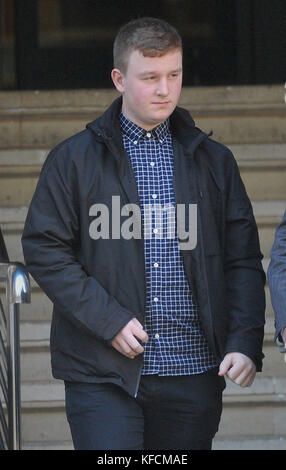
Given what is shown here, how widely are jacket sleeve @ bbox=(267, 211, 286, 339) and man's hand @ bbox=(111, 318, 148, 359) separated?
389 millimetres

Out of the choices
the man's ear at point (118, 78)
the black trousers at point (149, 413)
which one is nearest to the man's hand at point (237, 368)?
the black trousers at point (149, 413)

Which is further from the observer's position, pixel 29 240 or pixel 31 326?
pixel 31 326

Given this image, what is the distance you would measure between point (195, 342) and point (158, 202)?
443 millimetres

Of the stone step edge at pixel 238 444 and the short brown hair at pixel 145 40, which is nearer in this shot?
the short brown hair at pixel 145 40

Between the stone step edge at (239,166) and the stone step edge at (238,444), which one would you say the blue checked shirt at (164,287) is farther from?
the stone step edge at (239,166)

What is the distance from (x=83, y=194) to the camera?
3600mm

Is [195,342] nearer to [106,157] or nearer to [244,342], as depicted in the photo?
[244,342]

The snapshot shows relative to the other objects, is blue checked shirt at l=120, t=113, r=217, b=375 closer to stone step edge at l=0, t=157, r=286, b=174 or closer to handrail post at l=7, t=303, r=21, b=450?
handrail post at l=7, t=303, r=21, b=450

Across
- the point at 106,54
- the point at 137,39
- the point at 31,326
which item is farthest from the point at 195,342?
the point at 106,54

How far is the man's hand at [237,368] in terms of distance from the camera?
3.54 meters

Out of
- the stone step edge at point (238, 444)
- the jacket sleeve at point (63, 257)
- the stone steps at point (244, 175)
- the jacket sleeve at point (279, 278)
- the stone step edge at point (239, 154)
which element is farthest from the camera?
the stone step edge at point (239, 154)

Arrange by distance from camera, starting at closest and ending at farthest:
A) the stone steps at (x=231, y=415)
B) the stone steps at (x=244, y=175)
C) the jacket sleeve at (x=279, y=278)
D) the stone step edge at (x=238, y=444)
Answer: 1. the jacket sleeve at (x=279, y=278)
2. the stone step edge at (x=238, y=444)
3. the stone steps at (x=231, y=415)
4. the stone steps at (x=244, y=175)

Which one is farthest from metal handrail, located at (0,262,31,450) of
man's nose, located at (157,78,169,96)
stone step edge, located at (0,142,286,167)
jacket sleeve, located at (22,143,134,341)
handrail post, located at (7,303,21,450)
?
stone step edge, located at (0,142,286,167)

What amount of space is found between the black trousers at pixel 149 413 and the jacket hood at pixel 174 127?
28.5 inches
